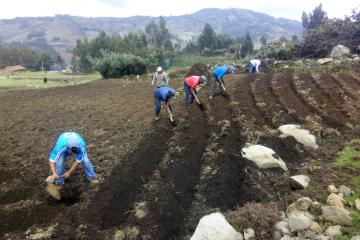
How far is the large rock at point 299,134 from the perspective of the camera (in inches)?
405

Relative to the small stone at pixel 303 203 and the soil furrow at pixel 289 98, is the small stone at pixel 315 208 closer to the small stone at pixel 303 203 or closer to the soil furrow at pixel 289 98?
the small stone at pixel 303 203

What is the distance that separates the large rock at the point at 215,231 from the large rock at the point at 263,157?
2877mm

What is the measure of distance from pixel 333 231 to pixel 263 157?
10.5ft

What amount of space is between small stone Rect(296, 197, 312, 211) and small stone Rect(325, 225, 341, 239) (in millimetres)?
631

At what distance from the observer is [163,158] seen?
382 inches

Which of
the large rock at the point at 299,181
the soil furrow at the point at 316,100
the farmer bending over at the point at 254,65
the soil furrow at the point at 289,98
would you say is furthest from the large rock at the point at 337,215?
the farmer bending over at the point at 254,65

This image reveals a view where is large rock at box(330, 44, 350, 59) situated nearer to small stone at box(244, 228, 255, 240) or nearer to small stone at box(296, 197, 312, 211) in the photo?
small stone at box(296, 197, 312, 211)

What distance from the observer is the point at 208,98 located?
16.7 meters

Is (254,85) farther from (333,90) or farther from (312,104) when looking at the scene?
(312,104)

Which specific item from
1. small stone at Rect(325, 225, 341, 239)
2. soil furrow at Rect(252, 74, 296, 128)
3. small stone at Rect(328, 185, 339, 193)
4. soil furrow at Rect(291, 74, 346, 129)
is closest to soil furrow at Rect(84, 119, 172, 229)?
small stone at Rect(325, 225, 341, 239)

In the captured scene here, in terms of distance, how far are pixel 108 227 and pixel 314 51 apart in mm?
27133

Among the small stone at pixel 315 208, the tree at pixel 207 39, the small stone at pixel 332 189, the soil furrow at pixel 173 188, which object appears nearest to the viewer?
the small stone at pixel 315 208

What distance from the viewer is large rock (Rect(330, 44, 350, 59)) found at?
27.5m

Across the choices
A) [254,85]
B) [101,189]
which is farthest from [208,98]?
[101,189]
